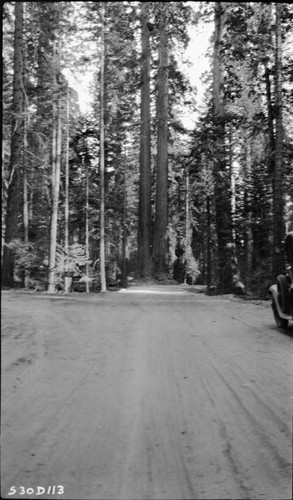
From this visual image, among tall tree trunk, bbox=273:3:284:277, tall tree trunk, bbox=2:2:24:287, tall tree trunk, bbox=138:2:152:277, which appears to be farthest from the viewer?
tall tree trunk, bbox=273:3:284:277

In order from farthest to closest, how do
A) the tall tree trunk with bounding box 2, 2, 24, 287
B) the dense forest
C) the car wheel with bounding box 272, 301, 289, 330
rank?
the car wheel with bounding box 272, 301, 289, 330 < the dense forest < the tall tree trunk with bounding box 2, 2, 24, 287

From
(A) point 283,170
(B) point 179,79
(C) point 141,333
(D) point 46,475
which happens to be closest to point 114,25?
(B) point 179,79

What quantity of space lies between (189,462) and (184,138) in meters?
1.16

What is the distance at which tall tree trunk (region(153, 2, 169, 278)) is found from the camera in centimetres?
123

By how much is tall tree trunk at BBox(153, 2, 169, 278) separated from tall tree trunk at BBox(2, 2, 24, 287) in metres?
0.42

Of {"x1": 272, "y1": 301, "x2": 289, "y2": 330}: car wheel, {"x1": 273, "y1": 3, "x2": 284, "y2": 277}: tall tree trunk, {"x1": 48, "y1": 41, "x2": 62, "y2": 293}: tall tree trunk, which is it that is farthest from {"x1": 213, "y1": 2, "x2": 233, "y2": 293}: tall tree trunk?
{"x1": 272, "y1": 301, "x2": 289, "y2": 330}: car wheel

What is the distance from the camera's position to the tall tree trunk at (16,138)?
787mm

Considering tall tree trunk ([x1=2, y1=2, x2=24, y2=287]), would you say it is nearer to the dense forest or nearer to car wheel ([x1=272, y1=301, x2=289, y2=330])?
the dense forest

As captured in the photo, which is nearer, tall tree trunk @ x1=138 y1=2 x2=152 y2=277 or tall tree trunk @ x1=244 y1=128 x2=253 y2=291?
tall tree trunk @ x1=138 y1=2 x2=152 y2=277

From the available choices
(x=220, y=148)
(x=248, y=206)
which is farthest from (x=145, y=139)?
(x=248, y=206)

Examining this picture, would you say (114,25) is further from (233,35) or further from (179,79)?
(233,35)

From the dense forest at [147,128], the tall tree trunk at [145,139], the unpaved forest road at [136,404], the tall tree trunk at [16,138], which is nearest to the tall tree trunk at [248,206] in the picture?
the dense forest at [147,128]

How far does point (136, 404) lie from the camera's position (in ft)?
3.74

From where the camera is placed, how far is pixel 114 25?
3.56ft
